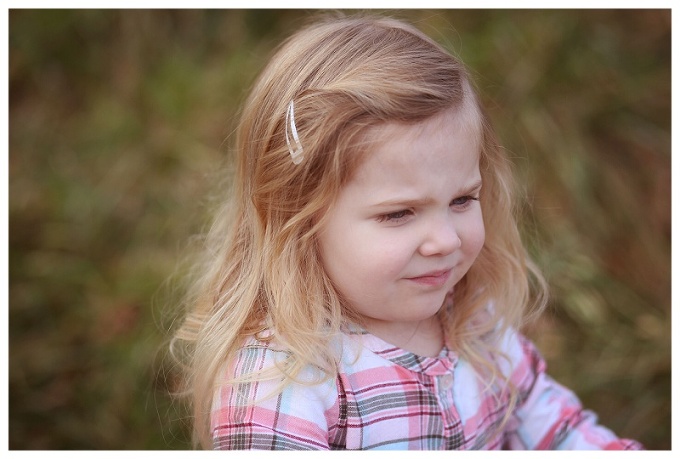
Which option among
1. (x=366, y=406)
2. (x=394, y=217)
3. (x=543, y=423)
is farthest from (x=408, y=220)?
(x=543, y=423)

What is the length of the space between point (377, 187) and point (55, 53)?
2.67 metres

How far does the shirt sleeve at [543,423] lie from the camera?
1.61m

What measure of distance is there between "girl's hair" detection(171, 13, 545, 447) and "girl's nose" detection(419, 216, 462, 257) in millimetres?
165

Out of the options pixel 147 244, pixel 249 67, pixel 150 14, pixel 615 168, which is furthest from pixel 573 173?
pixel 150 14

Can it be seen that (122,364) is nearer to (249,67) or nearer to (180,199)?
(180,199)

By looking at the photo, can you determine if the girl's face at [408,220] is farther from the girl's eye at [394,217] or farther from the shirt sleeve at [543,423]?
the shirt sleeve at [543,423]

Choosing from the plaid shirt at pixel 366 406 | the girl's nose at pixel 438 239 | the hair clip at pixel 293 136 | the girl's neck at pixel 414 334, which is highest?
the hair clip at pixel 293 136

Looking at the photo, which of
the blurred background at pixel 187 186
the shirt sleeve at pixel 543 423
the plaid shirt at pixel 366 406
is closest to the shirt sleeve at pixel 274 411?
the plaid shirt at pixel 366 406

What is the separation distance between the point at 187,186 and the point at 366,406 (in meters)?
1.87

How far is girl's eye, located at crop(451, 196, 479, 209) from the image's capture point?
1.29 metres

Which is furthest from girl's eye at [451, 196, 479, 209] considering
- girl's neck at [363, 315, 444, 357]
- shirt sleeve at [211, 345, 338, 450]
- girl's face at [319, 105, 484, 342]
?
shirt sleeve at [211, 345, 338, 450]

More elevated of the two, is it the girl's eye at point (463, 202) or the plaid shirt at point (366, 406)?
the girl's eye at point (463, 202)

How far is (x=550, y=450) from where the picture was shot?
5.27 feet

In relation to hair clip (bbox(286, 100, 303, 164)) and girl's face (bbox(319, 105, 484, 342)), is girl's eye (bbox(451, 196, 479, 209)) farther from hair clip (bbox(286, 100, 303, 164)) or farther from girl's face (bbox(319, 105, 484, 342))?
hair clip (bbox(286, 100, 303, 164))
